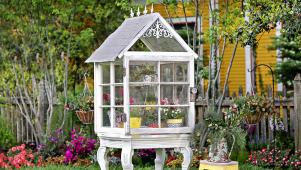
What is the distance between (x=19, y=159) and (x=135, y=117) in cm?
369

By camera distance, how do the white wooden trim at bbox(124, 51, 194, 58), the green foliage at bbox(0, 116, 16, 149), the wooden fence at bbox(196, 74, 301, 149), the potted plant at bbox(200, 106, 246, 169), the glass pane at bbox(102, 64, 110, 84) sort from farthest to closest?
the green foliage at bbox(0, 116, 16, 149) → the wooden fence at bbox(196, 74, 301, 149) → the glass pane at bbox(102, 64, 110, 84) → the potted plant at bbox(200, 106, 246, 169) → the white wooden trim at bbox(124, 51, 194, 58)

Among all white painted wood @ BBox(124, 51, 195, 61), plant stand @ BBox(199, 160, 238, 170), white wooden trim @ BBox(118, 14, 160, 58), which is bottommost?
plant stand @ BBox(199, 160, 238, 170)

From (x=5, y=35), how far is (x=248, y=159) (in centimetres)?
599

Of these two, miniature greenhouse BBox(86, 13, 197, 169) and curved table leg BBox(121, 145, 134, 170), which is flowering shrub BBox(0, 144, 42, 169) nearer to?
miniature greenhouse BBox(86, 13, 197, 169)

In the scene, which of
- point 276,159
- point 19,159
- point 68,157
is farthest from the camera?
point 68,157

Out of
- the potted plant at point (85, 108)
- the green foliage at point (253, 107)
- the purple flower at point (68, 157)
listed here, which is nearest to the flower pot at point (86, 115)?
the potted plant at point (85, 108)

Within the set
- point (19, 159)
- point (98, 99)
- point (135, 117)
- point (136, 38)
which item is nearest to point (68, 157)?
point (19, 159)

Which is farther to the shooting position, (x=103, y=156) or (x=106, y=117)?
(x=103, y=156)

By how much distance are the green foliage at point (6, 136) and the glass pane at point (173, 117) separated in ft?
18.7

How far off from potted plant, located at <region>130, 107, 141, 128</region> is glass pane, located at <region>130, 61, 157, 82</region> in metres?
0.44

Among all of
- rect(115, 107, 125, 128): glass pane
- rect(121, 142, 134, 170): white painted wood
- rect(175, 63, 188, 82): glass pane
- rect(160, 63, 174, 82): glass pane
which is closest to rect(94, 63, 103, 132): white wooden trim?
rect(115, 107, 125, 128): glass pane

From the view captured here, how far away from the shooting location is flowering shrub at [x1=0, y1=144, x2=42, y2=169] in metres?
12.6

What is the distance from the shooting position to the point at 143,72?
390 inches

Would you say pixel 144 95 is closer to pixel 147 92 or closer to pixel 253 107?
pixel 147 92
